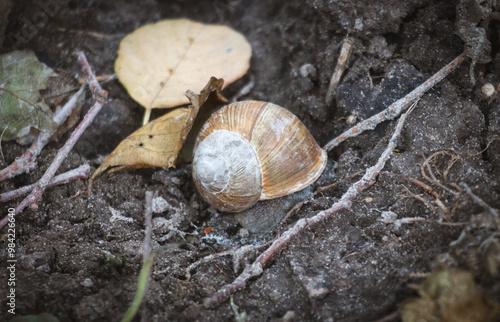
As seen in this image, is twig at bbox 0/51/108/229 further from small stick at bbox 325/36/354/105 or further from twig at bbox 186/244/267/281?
small stick at bbox 325/36/354/105

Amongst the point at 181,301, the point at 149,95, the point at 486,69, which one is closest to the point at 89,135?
the point at 149,95

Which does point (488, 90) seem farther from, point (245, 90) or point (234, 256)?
point (234, 256)

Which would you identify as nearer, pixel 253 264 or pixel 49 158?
pixel 253 264

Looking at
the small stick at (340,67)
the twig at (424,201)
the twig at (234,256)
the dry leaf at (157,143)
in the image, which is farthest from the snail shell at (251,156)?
the twig at (424,201)

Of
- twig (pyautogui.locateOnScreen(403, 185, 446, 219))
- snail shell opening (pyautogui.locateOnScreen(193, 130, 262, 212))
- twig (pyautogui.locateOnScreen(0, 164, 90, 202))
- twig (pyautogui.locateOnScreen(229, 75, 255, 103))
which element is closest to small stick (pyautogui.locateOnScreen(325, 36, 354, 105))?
twig (pyautogui.locateOnScreen(229, 75, 255, 103))

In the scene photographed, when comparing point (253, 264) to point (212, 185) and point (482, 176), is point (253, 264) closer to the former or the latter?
point (212, 185)

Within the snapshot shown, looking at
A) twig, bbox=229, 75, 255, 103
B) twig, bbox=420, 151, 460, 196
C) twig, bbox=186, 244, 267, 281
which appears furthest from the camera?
twig, bbox=229, 75, 255, 103
